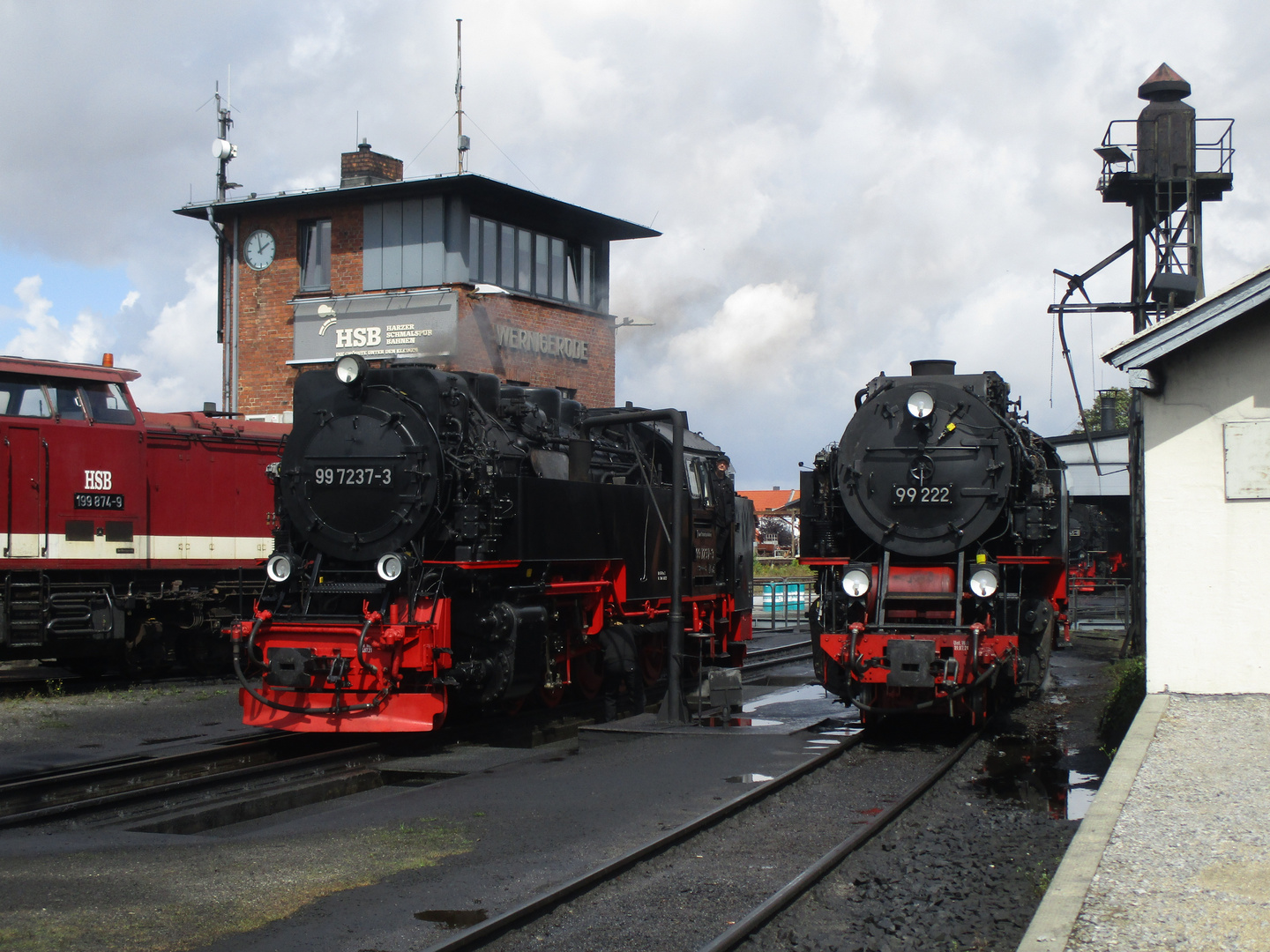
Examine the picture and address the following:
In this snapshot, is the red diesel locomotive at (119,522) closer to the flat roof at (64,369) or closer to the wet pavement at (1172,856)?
the flat roof at (64,369)

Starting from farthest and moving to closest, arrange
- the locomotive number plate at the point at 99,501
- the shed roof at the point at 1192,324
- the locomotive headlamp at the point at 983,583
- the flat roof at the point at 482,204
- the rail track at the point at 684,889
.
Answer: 1. the flat roof at the point at 482,204
2. the locomotive number plate at the point at 99,501
3. the locomotive headlamp at the point at 983,583
4. the shed roof at the point at 1192,324
5. the rail track at the point at 684,889

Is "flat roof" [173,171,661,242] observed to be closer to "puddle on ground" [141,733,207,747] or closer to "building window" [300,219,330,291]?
"building window" [300,219,330,291]

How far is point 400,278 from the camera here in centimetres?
2491

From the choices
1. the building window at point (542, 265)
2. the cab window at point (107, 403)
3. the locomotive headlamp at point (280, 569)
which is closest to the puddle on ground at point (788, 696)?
the locomotive headlamp at point (280, 569)

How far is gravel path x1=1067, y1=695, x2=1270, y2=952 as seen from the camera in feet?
15.2

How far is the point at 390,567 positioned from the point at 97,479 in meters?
5.83

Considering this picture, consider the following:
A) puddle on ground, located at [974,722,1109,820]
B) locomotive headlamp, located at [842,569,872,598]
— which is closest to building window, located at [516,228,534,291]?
locomotive headlamp, located at [842,569,872,598]

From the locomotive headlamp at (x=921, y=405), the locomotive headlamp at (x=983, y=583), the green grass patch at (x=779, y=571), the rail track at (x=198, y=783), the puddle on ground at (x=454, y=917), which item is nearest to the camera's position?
the puddle on ground at (x=454, y=917)

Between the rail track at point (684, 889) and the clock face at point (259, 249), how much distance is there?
69.5ft

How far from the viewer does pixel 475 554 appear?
10023 millimetres

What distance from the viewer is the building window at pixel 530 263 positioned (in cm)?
2512

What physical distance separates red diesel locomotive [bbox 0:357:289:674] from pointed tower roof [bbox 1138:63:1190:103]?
14.7m

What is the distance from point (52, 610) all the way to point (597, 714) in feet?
20.2

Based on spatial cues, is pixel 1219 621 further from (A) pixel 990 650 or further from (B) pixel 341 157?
(B) pixel 341 157
